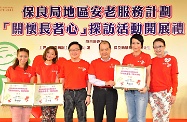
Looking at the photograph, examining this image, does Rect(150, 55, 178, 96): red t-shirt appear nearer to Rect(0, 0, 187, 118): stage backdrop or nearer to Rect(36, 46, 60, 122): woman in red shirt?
Rect(36, 46, 60, 122): woman in red shirt

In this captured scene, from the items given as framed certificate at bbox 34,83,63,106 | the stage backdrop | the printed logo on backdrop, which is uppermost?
the stage backdrop

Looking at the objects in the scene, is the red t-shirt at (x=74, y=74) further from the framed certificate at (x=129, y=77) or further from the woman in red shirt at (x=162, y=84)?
the woman in red shirt at (x=162, y=84)

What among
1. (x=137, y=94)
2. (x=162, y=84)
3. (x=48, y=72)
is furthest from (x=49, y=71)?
(x=162, y=84)

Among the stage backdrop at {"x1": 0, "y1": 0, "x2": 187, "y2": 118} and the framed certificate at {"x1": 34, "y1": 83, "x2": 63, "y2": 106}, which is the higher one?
the stage backdrop at {"x1": 0, "y1": 0, "x2": 187, "y2": 118}

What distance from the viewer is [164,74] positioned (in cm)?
360

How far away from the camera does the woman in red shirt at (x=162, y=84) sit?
3576mm

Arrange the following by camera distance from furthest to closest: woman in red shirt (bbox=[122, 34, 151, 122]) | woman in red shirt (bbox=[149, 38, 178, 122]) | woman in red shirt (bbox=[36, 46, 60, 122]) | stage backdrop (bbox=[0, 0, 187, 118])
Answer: stage backdrop (bbox=[0, 0, 187, 118]) → woman in red shirt (bbox=[36, 46, 60, 122]) → woman in red shirt (bbox=[149, 38, 178, 122]) → woman in red shirt (bbox=[122, 34, 151, 122])

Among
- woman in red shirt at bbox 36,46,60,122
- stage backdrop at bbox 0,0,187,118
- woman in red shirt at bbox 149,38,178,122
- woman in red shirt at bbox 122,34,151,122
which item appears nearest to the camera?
woman in red shirt at bbox 122,34,151,122

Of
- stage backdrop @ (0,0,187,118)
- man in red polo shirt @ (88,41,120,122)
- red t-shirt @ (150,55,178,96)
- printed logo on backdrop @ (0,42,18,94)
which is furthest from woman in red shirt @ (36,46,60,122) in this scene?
printed logo on backdrop @ (0,42,18,94)

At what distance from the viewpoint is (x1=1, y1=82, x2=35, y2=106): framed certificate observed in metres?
3.56

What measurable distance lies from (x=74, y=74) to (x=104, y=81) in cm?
39

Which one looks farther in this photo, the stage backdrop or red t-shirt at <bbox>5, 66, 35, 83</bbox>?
the stage backdrop

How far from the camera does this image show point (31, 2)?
17.8ft

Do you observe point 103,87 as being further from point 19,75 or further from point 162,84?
point 19,75
